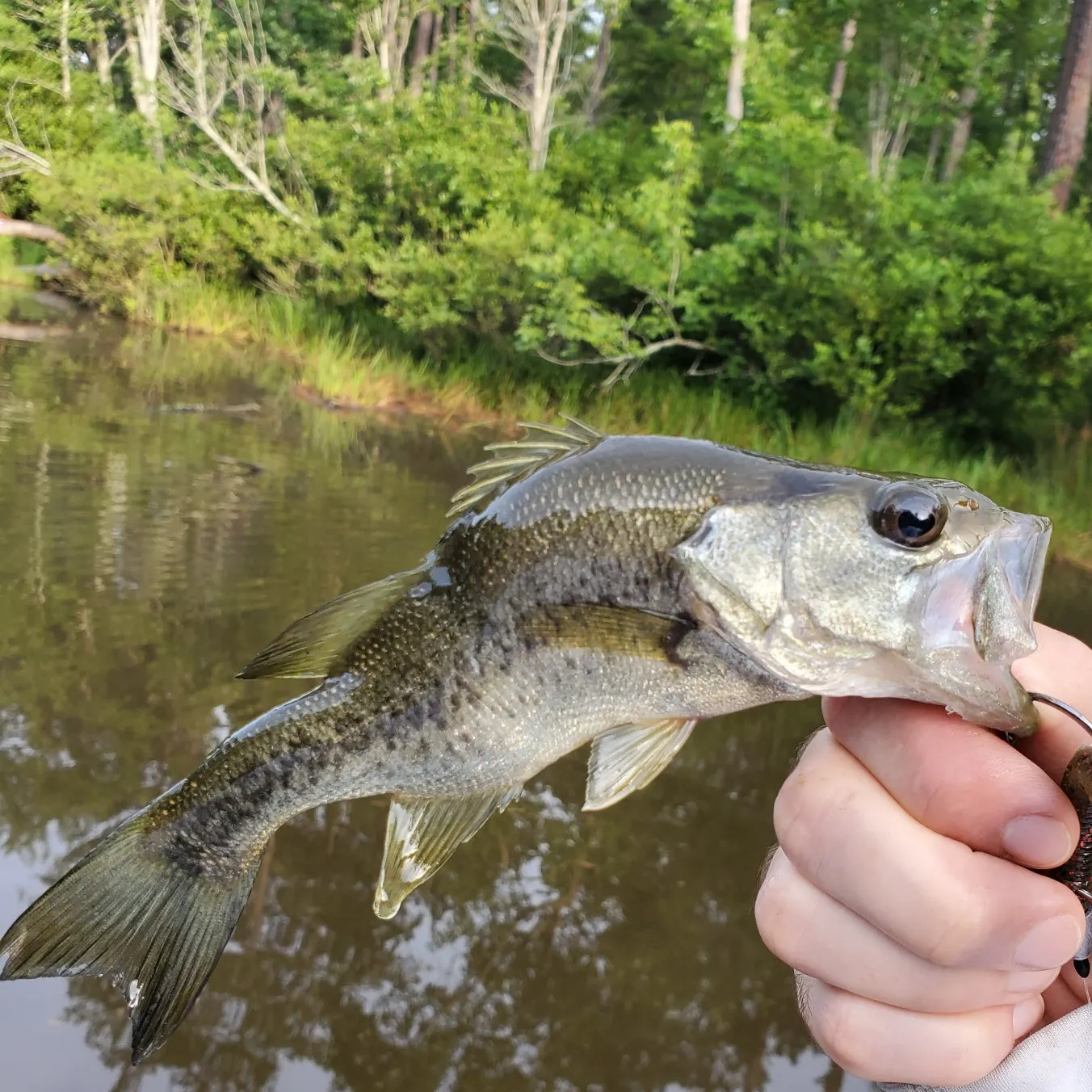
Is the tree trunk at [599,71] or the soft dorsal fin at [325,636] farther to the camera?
the tree trunk at [599,71]

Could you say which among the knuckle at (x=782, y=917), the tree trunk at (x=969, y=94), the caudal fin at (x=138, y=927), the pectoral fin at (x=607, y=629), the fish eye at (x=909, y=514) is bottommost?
the caudal fin at (x=138, y=927)

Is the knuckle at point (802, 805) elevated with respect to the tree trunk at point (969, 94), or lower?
lower

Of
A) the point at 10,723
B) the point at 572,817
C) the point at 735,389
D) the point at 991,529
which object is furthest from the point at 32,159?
the point at 991,529

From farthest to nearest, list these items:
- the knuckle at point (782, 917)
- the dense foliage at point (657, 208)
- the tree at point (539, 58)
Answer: the tree at point (539, 58), the dense foliage at point (657, 208), the knuckle at point (782, 917)

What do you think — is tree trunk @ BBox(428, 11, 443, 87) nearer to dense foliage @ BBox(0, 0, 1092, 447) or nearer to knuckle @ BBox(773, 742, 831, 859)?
dense foliage @ BBox(0, 0, 1092, 447)

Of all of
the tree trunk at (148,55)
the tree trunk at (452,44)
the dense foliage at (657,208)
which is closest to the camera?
the dense foliage at (657,208)

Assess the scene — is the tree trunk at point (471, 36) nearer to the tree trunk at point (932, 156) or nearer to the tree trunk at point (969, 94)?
the tree trunk at point (932, 156)

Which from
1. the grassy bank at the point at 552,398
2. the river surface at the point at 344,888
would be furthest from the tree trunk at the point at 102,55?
the river surface at the point at 344,888
